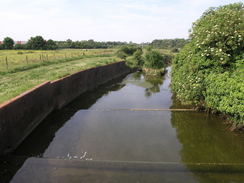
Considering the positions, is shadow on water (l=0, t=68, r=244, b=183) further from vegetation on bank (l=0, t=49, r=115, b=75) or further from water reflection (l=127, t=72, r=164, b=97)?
vegetation on bank (l=0, t=49, r=115, b=75)

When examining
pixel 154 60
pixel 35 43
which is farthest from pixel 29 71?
pixel 35 43

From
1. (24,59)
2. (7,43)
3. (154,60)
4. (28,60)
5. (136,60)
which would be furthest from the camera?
(7,43)

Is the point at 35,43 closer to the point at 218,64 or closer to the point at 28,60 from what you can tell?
the point at 28,60

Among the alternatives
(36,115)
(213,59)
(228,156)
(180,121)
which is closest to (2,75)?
(36,115)

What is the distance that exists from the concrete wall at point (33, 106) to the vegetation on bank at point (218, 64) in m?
6.56

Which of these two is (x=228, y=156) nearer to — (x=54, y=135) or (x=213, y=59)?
(x=213, y=59)

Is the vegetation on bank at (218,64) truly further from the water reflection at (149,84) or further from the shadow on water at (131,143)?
the water reflection at (149,84)

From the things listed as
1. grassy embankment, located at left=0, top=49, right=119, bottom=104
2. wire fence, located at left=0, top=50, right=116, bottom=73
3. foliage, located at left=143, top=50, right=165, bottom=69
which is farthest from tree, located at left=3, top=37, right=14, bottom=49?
foliage, located at left=143, top=50, right=165, bottom=69

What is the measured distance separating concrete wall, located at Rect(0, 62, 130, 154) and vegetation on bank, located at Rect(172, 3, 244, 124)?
21.5ft

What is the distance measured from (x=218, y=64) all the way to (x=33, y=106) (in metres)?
7.96

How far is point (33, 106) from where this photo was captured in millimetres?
8008

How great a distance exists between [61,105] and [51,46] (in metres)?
58.4

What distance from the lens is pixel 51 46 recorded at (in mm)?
63906

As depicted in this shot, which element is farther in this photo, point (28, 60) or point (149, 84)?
point (28, 60)
